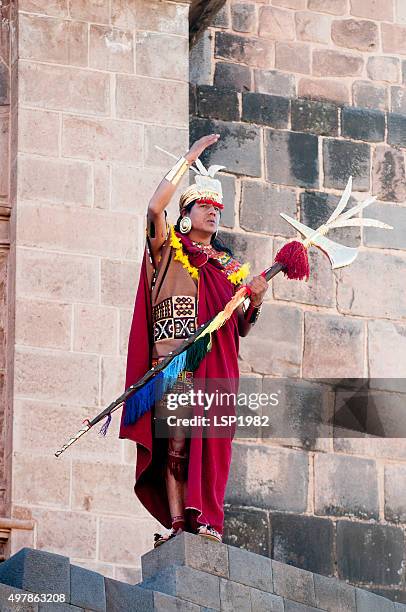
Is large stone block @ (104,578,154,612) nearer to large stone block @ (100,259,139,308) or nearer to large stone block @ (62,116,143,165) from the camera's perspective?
large stone block @ (100,259,139,308)

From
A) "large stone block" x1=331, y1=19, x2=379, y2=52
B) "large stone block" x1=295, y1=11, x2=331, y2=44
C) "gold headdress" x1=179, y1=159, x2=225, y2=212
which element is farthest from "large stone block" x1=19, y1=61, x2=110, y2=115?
"large stone block" x1=331, y1=19, x2=379, y2=52

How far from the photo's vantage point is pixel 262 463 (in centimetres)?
1082

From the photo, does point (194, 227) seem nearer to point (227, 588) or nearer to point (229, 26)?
point (227, 588)

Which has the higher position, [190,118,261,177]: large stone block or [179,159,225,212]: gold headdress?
[190,118,261,177]: large stone block

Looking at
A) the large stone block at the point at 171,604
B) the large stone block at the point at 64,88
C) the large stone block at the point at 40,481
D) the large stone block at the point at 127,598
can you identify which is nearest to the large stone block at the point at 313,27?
the large stone block at the point at 64,88

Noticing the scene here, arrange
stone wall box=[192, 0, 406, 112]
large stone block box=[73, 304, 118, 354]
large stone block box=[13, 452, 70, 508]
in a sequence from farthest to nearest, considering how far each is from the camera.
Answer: stone wall box=[192, 0, 406, 112] → large stone block box=[73, 304, 118, 354] → large stone block box=[13, 452, 70, 508]

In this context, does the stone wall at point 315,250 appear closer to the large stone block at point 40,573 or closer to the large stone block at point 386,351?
the large stone block at point 386,351

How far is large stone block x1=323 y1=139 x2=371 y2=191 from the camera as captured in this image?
11.6 metres

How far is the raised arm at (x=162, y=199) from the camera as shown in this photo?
28.7 ft

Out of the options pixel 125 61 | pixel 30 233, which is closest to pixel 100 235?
pixel 30 233

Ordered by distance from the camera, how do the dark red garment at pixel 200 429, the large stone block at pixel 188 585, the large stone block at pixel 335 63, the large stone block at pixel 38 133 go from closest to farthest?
the large stone block at pixel 188 585, the dark red garment at pixel 200 429, the large stone block at pixel 38 133, the large stone block at pixel 335 63

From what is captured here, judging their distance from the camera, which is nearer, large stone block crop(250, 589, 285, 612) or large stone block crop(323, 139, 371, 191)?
large stone block crop(250, 589, 285, 612)

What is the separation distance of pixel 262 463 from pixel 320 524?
0.46 metres

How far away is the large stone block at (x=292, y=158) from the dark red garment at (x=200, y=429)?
2.48 metres
